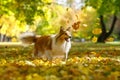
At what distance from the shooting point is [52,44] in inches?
461

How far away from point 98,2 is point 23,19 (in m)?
5.82

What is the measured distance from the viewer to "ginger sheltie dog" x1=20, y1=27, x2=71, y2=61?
11.3 m

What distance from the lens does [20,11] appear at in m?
23.2

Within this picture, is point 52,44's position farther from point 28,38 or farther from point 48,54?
point 28,38

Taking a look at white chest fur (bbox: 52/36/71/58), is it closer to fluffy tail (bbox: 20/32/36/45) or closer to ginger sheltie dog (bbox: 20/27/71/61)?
ginger sheltie dog (bbox: 20/27/71/61)

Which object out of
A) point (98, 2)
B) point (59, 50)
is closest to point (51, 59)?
point (59, 50)

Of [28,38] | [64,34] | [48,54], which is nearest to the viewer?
[64,34]

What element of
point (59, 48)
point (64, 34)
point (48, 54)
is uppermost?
point (64, 34)

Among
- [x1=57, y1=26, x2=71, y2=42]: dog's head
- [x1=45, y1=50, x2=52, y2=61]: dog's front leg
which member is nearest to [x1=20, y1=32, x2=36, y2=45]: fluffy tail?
[x1=45, y1=50, x2=52, y2=61]: dog's front leg

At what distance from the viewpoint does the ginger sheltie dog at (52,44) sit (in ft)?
37.1

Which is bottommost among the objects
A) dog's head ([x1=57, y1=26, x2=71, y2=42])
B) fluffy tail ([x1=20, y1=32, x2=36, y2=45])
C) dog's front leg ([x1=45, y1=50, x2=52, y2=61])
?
dog's front leg ([x1=45, y1=50, x2=52, y2=61])

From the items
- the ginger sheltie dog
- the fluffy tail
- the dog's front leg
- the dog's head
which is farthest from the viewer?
the fluffy tail

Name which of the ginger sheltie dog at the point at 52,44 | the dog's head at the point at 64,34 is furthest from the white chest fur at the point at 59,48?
the dog's head at the point at 64,34

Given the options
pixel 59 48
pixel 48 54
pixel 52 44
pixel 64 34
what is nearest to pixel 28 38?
pixel 48 54
